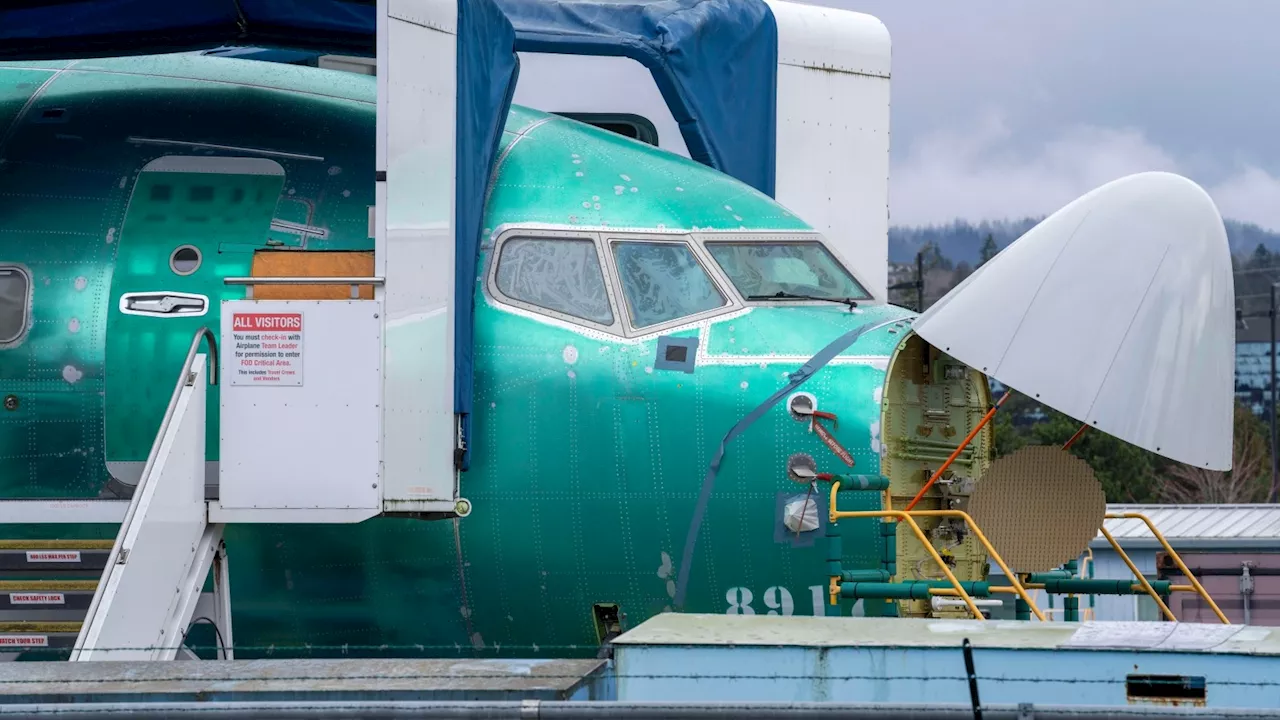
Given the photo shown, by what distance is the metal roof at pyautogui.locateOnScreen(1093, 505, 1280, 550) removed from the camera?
22.9 m

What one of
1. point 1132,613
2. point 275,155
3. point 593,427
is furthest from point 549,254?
point 1132,613

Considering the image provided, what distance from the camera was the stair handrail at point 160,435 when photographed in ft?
32.3

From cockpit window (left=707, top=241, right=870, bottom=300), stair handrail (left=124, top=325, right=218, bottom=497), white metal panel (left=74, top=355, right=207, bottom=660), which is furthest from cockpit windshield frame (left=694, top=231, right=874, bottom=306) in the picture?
white metal panel (left=74, top=355, right=207, bottom=660)

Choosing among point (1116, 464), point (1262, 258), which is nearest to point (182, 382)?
point (1116, 464)

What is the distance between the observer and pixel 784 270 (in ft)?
38.8

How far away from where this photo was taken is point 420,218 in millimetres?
10961

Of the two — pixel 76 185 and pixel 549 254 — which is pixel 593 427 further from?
pixel 76 185

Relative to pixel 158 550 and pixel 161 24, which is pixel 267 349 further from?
pixel 161 24

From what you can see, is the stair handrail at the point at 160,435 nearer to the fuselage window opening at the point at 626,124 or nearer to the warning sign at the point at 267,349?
the warning sign at the point at 267,349

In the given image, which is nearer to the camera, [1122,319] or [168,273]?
[1122,319]

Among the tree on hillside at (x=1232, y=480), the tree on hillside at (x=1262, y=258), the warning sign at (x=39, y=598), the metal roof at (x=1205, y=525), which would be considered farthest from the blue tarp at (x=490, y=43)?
the tree on hillside at (x=1262, y=258)

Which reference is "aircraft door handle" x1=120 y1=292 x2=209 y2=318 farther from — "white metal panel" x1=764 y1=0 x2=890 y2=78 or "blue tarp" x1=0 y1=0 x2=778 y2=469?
"white metal panel" x1=764 y1=0 x2=890 y2=78

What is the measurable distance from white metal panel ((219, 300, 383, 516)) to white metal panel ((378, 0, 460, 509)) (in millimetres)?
154

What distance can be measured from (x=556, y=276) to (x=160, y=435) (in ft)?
9.14
